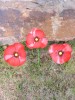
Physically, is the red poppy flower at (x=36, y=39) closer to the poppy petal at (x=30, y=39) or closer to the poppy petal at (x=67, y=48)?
the poppy petal at (x=30, y=39)

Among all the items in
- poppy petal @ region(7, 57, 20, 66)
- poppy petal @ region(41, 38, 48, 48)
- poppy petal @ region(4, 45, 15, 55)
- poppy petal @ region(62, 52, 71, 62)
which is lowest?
poppy petal @ region(7, 57, 20, 66)

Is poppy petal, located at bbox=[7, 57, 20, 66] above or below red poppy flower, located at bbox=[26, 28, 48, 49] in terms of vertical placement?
below

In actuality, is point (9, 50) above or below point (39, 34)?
below

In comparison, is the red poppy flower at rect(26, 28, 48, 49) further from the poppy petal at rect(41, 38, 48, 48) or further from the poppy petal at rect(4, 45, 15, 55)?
the poppy petal at rect(4, 45, 15, 55)

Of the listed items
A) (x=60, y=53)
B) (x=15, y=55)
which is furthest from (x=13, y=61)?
(x=60, y=53)

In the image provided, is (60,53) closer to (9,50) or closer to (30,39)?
(30,39)

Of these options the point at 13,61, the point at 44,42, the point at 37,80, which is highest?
the point at 44,42

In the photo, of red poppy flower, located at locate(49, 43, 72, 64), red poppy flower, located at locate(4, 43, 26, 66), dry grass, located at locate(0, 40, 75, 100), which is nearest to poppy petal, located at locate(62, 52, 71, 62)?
red poppy flower, located at locate(49, 43, 72, 64)
